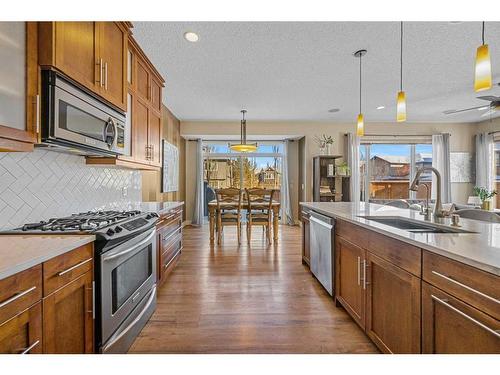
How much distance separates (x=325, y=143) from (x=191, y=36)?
4.28m

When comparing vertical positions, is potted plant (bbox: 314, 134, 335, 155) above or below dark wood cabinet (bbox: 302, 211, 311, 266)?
above

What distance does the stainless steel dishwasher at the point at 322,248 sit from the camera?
233cm

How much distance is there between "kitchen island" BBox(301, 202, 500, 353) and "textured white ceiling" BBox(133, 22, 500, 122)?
1.86 metres

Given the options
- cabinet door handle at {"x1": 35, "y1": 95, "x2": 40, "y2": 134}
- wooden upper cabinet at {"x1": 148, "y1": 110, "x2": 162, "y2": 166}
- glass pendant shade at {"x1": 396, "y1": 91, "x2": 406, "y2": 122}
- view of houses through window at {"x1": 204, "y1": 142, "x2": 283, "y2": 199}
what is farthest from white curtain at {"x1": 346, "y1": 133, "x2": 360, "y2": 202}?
cabinet door handle at {"x1": 35, "y1": 95, "x2": 40, "y2": 134}

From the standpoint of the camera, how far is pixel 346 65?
3.25 metres

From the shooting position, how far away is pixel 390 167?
256 inches

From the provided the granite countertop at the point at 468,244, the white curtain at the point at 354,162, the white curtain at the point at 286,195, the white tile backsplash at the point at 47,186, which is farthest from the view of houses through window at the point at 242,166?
the granite countertop at the point at 468,244

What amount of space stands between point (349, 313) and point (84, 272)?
1.81 meters

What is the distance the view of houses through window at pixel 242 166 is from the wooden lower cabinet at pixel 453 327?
6057mm

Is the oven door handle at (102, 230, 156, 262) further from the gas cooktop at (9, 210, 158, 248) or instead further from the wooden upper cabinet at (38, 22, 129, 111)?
the wooden upper cabinet at (38, 22, 129, 111)

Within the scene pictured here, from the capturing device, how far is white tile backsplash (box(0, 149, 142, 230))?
1.48m

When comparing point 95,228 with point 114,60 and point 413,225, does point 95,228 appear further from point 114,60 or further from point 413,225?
point 413,225

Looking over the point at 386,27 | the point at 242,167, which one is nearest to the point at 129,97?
the point at 386,27

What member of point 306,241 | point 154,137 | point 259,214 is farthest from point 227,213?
point 154,137
